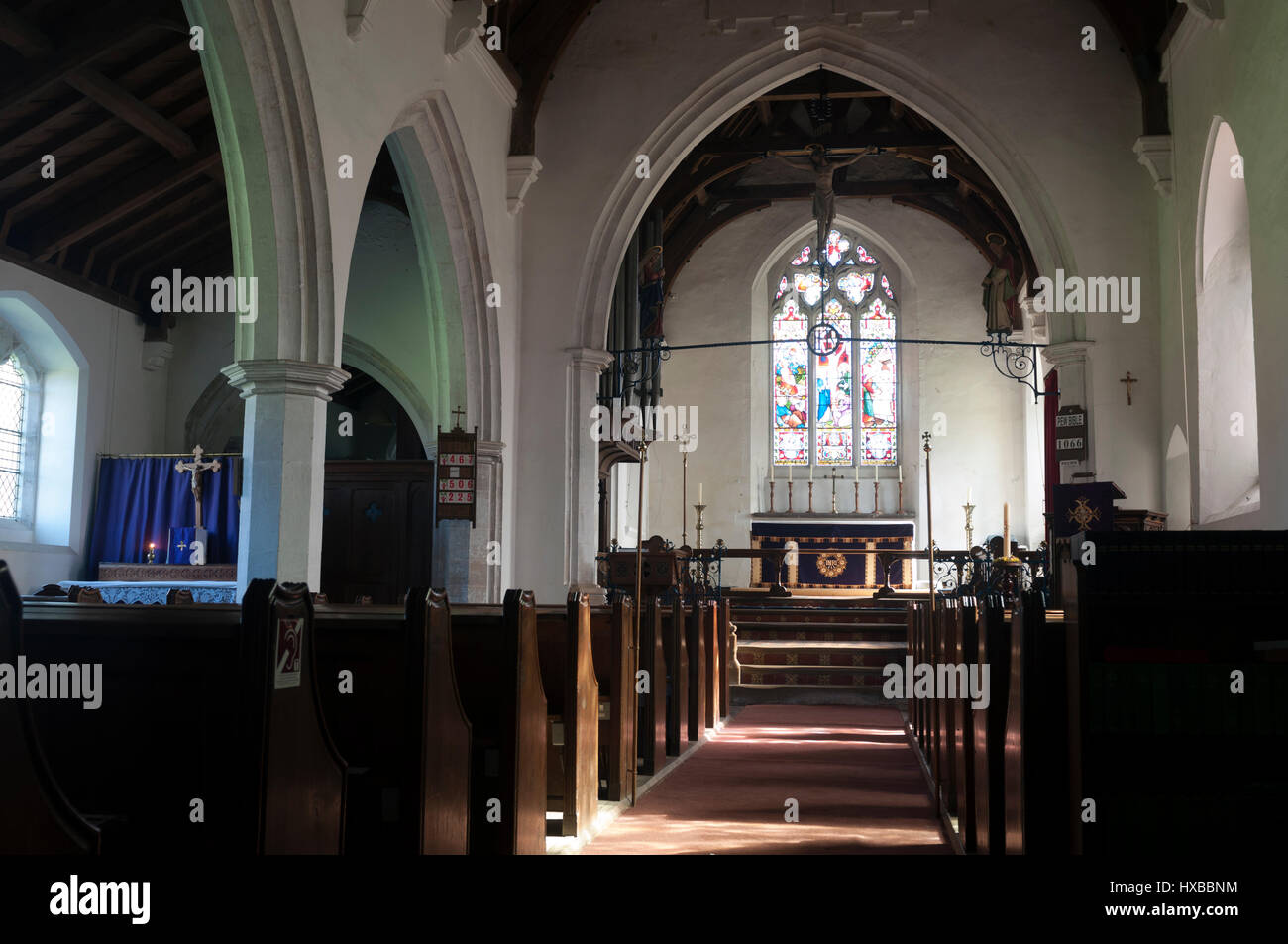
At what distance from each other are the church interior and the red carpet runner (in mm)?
38

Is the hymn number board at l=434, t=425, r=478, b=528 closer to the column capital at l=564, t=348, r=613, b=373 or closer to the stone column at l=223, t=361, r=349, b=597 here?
the column capital at l=564, t=348, r=613, b=373

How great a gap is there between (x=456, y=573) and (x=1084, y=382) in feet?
16.1

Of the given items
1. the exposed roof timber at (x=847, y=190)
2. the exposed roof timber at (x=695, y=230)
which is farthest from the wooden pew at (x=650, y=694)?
the exposed roof timber at (x=695, y=230)

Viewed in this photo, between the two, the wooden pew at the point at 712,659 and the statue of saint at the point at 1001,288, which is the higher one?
the statue of saint at the point at 1001,288

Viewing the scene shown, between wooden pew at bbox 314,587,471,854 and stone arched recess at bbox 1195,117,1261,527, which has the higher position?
stone arched recess at bbox 1195,117,1261,527

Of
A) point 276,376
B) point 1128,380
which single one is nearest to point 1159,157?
point 1128,380

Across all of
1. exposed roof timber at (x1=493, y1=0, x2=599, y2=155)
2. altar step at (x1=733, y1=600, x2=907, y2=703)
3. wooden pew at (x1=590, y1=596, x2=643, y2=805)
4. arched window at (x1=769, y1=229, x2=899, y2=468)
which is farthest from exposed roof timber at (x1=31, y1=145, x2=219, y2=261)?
arched window at (x1=769, y1=229, x2=899, y2=468)

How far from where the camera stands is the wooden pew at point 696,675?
6.24 meters

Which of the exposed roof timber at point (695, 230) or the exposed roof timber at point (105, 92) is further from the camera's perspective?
the exposed roof timber at point (695, 230)

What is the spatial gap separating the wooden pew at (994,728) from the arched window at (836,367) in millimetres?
11765

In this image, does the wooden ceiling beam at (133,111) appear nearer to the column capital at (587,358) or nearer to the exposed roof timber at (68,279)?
the exposed roof timber at (68,279)

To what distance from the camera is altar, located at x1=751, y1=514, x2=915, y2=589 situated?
526 inches
